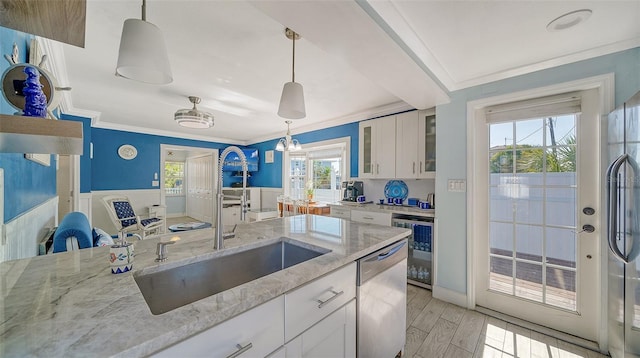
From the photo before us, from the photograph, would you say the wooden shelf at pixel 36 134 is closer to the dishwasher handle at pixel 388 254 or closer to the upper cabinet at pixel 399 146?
the dishwasher handle at pixel 388 254

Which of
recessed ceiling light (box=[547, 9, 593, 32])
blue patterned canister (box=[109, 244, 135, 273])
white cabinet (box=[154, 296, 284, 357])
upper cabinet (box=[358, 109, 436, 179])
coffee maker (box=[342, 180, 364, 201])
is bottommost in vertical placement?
white cabinet (box=[154, 296, 284, 357])

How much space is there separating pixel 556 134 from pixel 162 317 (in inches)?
118

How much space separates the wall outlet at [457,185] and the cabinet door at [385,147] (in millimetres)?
772

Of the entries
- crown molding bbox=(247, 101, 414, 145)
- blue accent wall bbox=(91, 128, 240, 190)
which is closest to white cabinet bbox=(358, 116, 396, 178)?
crown molding bbox=(247, 101, 414, 145)

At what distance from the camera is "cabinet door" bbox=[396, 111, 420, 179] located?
2986 mm

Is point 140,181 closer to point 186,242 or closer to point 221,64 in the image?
point 221,64

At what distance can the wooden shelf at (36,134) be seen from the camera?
62 cm

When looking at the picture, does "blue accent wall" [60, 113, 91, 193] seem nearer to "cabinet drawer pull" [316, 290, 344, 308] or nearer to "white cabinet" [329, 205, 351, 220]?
"white cabinet" [329, 205, 351, 220]

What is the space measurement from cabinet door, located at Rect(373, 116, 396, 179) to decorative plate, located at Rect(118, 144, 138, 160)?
500 centimetres

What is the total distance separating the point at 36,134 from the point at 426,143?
10.3 ft

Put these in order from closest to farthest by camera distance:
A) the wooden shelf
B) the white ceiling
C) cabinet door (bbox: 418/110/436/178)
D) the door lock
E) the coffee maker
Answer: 1. the wooden shelf
2. the white ceiling
3. the door lock
4. cabinet door (bbox: 418/110/436/178)
5. the coffee maker

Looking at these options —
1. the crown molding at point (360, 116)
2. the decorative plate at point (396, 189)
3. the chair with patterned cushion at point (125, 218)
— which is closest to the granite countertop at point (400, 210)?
the decorative plate at point (396, 189)

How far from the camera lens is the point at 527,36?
1.67m

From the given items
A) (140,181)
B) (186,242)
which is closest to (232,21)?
(186,242)
